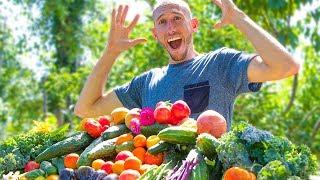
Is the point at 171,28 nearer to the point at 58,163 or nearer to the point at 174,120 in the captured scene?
the point at 174,120

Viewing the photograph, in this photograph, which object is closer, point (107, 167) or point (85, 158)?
point (107, 167)

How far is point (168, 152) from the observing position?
3072 mm

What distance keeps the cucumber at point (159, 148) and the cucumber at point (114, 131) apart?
37 centimetres

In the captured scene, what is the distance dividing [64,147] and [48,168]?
0.16m

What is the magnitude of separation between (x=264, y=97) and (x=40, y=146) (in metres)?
10.7

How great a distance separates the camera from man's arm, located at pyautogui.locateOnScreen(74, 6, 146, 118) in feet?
14.3

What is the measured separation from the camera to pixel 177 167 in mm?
2893

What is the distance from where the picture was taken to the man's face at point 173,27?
407cm

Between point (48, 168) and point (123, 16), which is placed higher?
point (123, 16)

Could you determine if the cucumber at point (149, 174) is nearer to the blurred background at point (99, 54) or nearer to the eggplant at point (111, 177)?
the eggplant at point (111, 177)

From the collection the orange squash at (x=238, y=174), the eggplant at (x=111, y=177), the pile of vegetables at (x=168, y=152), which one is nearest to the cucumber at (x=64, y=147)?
the pile of vegetables at (x=168, y=152)

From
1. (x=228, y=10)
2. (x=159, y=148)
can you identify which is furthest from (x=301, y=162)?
(x=228, y=10)

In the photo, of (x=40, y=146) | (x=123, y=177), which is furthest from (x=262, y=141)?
(x=40, y=146)

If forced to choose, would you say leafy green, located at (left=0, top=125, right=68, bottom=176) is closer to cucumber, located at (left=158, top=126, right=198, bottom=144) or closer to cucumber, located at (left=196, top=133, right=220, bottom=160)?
cucumber, located at (left=158, top=126, right=198, bottom=144)
